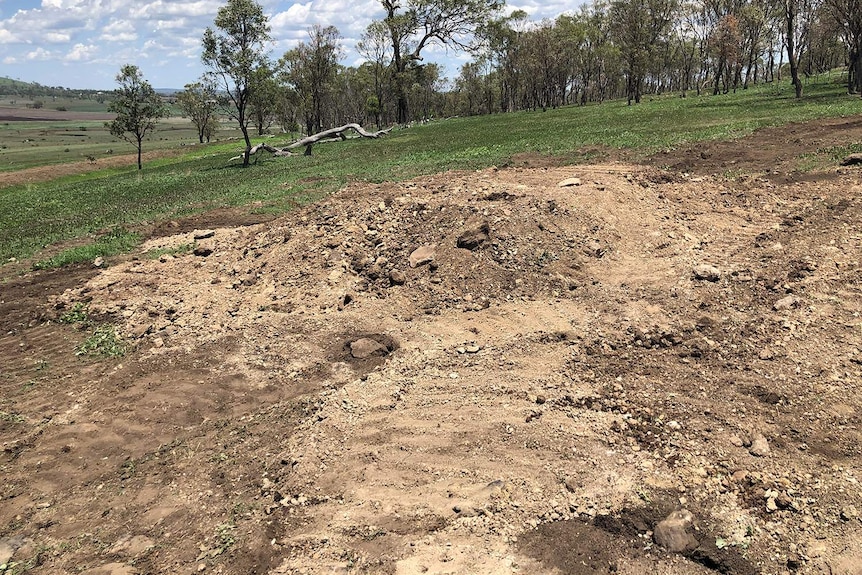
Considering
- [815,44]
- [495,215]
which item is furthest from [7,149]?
[815,44]

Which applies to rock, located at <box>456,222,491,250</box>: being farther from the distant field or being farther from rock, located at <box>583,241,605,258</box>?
the distant field

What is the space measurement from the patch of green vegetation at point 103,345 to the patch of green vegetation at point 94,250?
4.36 m

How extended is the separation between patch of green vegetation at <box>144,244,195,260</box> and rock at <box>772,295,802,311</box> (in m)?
10.6

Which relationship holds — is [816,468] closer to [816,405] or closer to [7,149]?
[816,405]

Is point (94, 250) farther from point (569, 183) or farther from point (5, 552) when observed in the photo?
point (569, 183)

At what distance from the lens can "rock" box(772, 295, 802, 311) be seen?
6.45 metres

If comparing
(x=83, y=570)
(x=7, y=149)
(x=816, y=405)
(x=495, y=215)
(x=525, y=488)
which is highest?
(x=7, y=149)

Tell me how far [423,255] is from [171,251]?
615 cm

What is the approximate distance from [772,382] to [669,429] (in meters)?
1.32

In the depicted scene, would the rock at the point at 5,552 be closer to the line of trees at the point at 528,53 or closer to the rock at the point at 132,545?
the rock at the point at 132,545

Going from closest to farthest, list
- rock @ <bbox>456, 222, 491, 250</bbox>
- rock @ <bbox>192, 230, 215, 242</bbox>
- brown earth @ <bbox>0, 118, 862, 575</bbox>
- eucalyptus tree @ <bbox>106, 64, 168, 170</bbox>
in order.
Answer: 1. brown earth @ <bbox>0, 118, 862, 575</bbox>
2. rock @ <bbox>456, 222, 491, 250</bbox>
3. rock @ <bbox>192, 230, 215, 242</bbox>
4. eucalyptus tree @ <bbox>106, 64, 168, 170</bbox>

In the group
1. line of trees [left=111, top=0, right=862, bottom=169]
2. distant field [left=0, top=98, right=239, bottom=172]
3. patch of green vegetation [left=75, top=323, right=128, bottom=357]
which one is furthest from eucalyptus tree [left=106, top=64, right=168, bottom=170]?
patch of green vegetation [left=75, top=323, right=128, bottom=357]

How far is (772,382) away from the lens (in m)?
5.36

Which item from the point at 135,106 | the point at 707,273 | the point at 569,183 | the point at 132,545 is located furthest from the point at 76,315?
the point at 135,106
